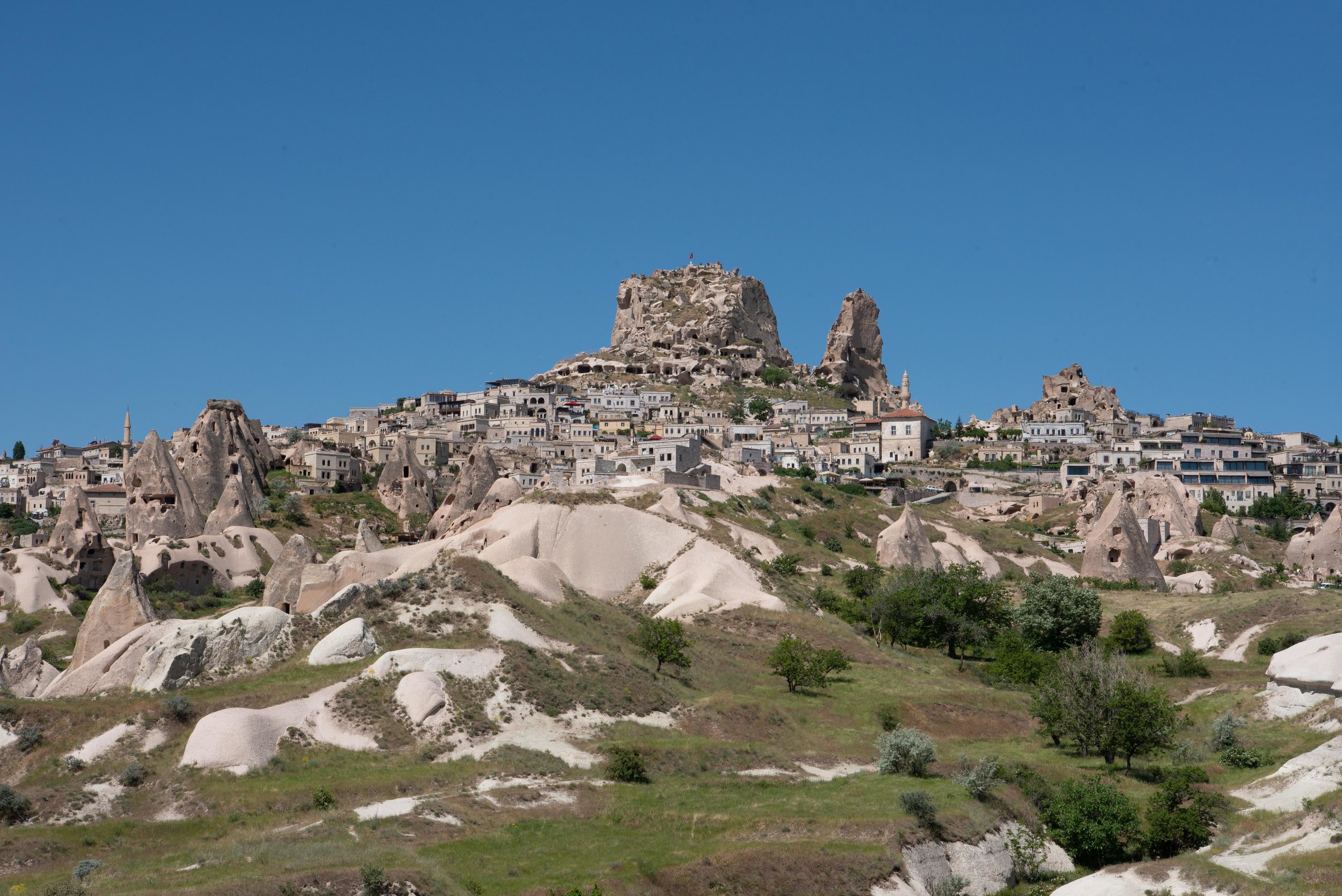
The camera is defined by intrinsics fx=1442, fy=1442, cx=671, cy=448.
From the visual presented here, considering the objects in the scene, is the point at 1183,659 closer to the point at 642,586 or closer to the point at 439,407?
the point at 642,586

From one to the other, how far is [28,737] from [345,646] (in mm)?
11610

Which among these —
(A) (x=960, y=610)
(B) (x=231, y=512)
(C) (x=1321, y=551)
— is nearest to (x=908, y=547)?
(A) (x=960, y=610)

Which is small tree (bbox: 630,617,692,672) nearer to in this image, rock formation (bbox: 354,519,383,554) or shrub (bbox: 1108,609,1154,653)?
rock formation (bbox: 354,519,383,554)

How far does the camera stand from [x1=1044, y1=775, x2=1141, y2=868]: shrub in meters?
42.1

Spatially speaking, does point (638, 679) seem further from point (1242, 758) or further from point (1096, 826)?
point (1242, 758)

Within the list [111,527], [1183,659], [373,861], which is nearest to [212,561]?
[111,527]

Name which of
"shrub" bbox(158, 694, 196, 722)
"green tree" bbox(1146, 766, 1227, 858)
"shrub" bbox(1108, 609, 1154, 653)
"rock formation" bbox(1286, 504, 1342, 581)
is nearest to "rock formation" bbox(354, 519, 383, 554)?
"shrub" bbox(158, 694, 196, 722)

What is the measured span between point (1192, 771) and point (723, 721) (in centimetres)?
1643

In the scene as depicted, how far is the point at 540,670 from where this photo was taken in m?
53.2

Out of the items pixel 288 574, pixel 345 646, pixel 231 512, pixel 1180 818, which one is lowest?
pixel 1180 818

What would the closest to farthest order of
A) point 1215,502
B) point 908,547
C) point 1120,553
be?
point 908,547
point 1120,553
point 1215,502

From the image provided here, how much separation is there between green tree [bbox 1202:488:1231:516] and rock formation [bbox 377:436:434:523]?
7030cm

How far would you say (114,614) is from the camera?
61.4 metres

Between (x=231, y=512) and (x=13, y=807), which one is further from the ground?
(x=231, y=512)
